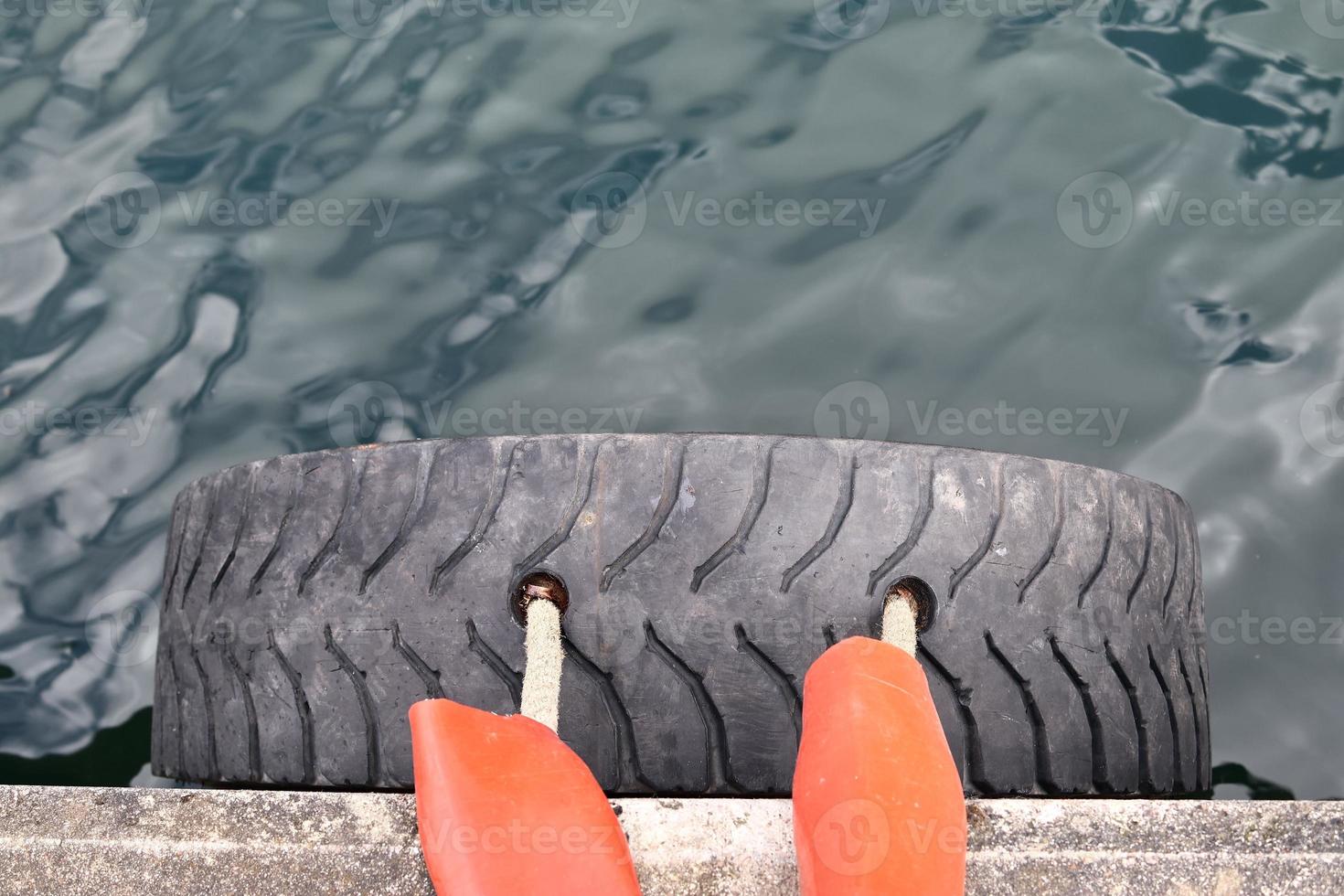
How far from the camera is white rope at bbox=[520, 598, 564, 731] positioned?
1.22m

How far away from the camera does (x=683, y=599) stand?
133cm

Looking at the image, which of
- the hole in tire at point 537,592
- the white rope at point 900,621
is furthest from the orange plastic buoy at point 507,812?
the white rope at point 900,621

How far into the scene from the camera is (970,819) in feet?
4.30

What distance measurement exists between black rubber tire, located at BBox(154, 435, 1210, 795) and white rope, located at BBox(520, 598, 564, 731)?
1.5 inches

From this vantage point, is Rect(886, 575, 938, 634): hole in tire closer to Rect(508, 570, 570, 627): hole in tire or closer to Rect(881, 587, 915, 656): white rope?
Rect(881, 587, 915, 656): white rope

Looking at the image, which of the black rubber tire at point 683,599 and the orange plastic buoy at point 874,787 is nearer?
the orange plastic buoy at point 874,787

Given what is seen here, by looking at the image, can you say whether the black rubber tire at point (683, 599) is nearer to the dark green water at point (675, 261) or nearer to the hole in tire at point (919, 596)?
the hole in tire at point (919, 596)

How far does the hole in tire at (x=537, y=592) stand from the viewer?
1.35 metres

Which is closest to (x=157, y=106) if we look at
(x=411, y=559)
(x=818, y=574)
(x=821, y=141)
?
(x=821, y=141)

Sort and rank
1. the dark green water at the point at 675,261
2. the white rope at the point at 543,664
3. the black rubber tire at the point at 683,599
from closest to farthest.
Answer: the white rope at the point at 543,664 < the black rubber tire at the point at 683,599 < the dark green water at the point at 675,261

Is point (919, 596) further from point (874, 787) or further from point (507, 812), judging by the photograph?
point (507, 812)

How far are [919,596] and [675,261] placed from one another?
3.93 ft

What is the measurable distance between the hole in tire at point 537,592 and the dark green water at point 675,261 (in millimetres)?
901

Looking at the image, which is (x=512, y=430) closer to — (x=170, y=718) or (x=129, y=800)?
(x=170, y=718)
